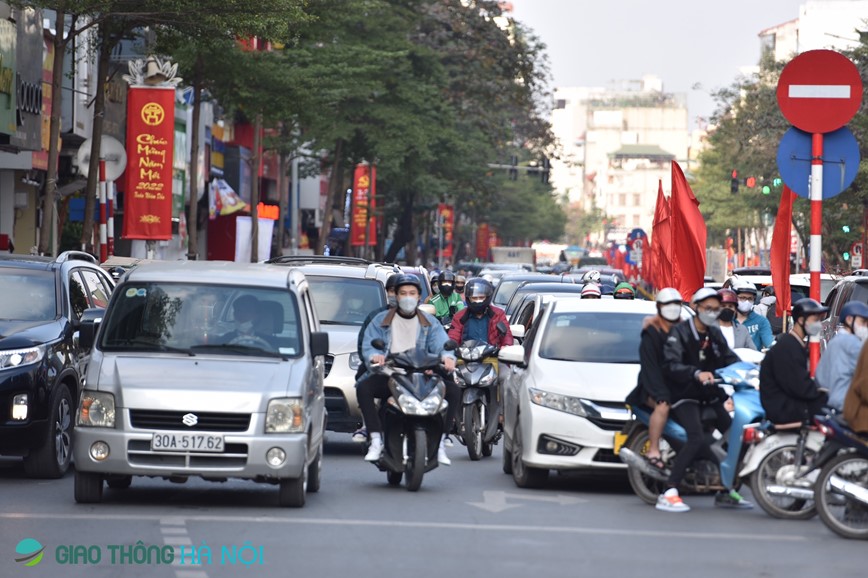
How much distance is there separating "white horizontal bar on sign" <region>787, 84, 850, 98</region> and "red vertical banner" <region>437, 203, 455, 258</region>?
266 feet

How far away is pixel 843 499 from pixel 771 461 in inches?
30.6

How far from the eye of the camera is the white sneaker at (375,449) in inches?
522

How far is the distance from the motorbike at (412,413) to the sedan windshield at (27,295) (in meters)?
3.02

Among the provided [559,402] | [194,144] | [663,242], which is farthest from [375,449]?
[194,144]

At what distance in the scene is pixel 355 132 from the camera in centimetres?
4969

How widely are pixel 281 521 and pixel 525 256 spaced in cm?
9421

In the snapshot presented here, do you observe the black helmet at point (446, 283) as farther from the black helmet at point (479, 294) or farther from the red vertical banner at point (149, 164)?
A: the red vertical banner at point (149, 164)

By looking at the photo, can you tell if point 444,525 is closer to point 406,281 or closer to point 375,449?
point 375,449

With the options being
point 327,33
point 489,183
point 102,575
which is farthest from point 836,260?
point 102,575

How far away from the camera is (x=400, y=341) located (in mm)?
13484

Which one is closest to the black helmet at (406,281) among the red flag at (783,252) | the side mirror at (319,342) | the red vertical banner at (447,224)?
the side mirror at (319,342)

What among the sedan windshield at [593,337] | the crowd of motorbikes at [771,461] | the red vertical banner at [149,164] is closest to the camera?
the crowd of motorbikes at [771,461]

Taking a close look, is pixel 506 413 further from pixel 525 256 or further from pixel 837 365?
pixel 525 256

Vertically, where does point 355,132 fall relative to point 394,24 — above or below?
below
